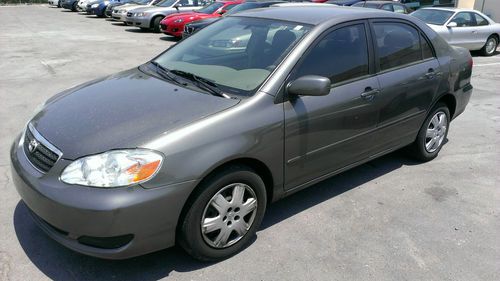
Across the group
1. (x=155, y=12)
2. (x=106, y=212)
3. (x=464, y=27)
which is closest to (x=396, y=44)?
(x=106, y=212)

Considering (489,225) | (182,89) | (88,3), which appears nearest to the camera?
(182,89)

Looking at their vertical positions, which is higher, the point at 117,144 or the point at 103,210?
the point at 117,144

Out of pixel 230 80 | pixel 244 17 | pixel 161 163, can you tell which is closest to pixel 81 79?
pixel 244 17

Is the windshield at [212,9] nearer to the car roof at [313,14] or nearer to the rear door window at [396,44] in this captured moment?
the car roof at [313,14]

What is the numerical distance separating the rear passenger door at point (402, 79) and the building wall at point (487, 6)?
1692 centimetres

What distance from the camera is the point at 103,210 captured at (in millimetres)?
2451

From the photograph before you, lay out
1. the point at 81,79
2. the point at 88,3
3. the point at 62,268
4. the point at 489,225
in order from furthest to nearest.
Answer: the point at 88,3 → the point at 81,79 → the point at 489,225 → the point at 62,268

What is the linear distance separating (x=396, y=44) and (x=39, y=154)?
324 centimetres

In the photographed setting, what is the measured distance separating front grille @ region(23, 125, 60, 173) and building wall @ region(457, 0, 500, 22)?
2017 cm

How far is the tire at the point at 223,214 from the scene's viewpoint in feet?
9.16

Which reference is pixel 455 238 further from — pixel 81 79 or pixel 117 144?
pixel 81 79

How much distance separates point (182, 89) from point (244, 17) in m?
1.19

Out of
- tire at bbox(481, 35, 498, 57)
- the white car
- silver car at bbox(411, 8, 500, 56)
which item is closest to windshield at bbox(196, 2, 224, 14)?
the white car

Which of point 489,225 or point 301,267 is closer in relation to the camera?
point 301,267
